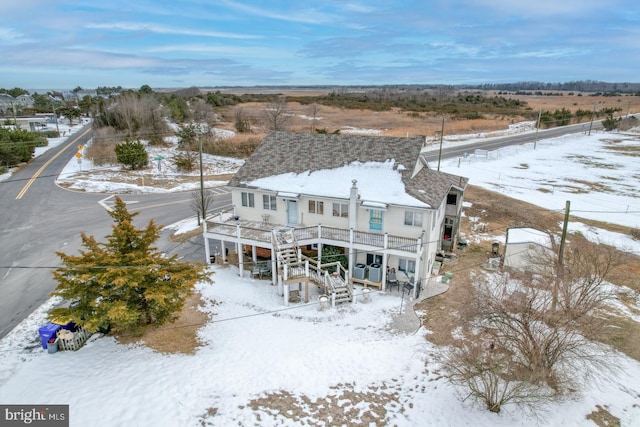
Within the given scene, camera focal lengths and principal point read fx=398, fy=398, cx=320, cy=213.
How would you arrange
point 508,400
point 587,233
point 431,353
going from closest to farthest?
point 508,400
point 431,353
point 587,233

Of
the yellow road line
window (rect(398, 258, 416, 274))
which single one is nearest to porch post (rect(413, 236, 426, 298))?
window (rect(398, 258, 416, 274))

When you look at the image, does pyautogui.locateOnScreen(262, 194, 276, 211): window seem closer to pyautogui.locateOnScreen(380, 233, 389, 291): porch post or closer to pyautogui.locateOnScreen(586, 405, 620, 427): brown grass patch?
pyautogui.locateOnScreen(380, 233, 389, 291): porch post

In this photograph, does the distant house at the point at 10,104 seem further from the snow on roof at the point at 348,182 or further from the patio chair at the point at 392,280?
the patio chair at the point at 392,280

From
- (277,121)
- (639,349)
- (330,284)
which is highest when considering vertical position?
(277,121)

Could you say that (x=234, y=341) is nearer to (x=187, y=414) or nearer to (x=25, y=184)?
(x=187, y=414)

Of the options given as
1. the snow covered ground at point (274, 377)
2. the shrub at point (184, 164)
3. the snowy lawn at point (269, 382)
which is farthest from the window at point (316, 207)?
the shrub at point (184, 164)

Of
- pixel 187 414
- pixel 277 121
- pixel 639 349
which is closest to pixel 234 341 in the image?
pixel 187 414
